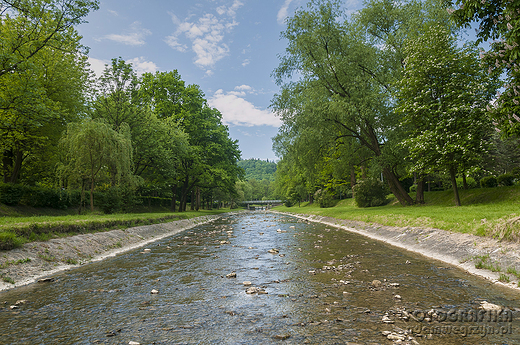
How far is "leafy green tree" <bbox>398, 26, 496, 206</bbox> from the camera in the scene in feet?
58.2

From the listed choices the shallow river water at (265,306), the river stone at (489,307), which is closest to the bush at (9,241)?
the shallow river water at (265,306)

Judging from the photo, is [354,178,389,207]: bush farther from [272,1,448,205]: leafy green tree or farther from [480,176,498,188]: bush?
[480,176,498,188]: bush

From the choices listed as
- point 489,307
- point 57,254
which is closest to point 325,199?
point 57,254

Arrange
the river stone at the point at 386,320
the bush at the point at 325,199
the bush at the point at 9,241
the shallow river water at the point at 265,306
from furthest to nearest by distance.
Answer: the bush at the point at 325,199 → the bush at the point at 9,241 → the river stone at the point at 386,320 → the shallow river water at the point at 265,306

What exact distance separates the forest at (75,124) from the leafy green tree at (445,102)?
901 inches

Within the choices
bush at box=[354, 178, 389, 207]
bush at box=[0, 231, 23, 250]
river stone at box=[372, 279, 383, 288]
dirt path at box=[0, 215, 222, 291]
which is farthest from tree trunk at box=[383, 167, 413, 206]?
bush at box=[0, 231, 23, 250]

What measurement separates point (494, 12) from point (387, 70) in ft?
57.7

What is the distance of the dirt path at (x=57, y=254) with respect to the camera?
6.99 metres

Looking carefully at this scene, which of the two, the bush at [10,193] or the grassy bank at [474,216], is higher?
the bush at [10,193]

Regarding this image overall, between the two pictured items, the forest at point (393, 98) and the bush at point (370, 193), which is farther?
the bush at point (370, 193)

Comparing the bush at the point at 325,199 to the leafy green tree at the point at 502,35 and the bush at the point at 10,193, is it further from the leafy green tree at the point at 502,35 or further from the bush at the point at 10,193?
the bush at the point at 10,193

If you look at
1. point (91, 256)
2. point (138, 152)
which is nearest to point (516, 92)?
point (91, 256)

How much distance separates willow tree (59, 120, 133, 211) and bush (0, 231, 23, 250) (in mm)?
13355

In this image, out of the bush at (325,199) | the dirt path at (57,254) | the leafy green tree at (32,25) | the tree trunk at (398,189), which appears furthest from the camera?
the bush at (325,199)
